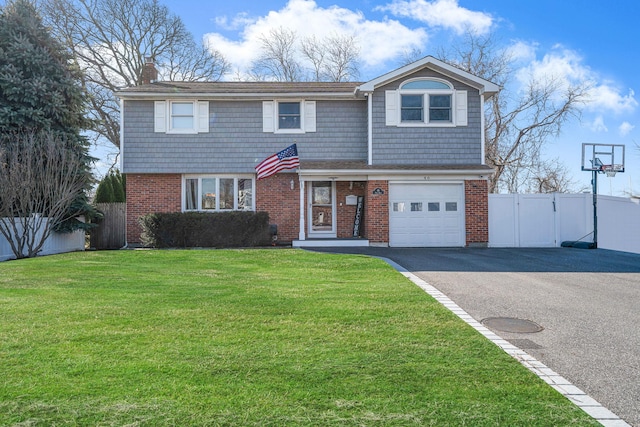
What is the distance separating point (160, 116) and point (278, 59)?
18.1 meters

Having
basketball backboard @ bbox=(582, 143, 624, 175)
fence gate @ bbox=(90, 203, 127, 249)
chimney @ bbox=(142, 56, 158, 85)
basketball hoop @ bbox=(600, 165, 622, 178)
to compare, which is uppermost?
chimney @ bbox=(142, 56, 158, 85)

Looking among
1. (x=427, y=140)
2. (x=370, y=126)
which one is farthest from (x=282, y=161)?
(x=427, y=140)

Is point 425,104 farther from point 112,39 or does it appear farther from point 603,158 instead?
point 112,39

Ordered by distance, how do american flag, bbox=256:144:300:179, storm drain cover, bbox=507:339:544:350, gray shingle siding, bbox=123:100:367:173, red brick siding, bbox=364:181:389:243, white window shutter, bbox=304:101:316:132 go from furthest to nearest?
1. white window shutter, bbox=304:101:316:132
2. gray shingle siding, bbox=123:100:367:173
3. red brick siding, bbox=364:181:389:243
4. american flag, bbox=256:144:300:179
5. storm drain cover, bbox=507:339:544:350

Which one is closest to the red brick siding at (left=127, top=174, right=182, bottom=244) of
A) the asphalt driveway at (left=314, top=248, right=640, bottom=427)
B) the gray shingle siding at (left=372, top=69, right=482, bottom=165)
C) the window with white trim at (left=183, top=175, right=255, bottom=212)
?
the window with white trim at (left=183, top=175, right=255, bottom=212)

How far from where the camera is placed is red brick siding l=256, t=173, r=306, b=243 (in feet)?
54.1

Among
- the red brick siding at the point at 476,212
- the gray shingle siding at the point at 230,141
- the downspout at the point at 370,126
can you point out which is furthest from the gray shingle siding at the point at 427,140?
the red brick siding at the point at 476,212

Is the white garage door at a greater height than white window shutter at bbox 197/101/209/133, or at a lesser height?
lesser

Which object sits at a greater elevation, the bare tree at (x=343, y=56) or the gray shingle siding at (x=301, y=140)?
the bare tree at (x=343, y=56)

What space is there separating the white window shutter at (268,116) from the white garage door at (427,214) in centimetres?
482

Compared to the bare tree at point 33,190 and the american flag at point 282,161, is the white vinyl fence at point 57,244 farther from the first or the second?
the american flag at point 282,161

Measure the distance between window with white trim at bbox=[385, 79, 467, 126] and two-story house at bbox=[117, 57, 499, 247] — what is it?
1.4 inches

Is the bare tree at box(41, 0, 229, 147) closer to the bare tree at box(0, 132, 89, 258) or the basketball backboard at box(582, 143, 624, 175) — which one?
the bare tree at box(0, 132, 89, 258)

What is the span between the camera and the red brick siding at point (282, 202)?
16.5m
